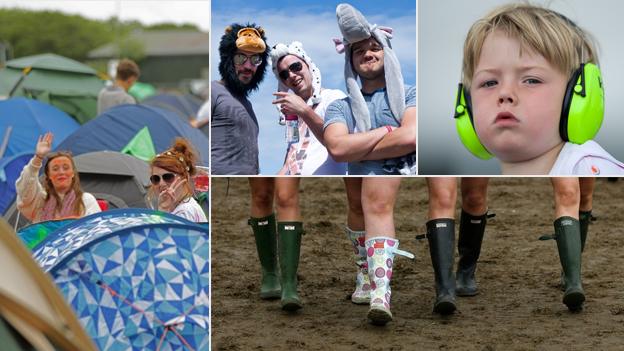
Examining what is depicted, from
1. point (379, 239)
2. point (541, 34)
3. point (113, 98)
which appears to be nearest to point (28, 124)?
point (113, 98)

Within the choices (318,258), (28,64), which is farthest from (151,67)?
(318,258)

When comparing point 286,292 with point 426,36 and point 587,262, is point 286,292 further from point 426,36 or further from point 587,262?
point 587,262

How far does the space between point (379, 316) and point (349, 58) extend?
1086 millimetres

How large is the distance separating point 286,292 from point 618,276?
2101 mm

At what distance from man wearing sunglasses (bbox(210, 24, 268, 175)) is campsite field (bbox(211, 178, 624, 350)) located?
2.61ft

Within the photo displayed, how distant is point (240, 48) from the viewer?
5.00 metres

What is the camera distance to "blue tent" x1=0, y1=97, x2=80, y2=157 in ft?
34.6

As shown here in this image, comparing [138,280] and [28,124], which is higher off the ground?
[28,124]

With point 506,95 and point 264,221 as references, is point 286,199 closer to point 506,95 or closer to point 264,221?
point 264,221

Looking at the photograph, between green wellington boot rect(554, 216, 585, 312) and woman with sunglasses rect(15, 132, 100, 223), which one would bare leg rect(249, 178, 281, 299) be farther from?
green wellington boot rect(554, 216, 585, 312)

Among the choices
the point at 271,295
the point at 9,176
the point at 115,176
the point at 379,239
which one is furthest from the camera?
the point at 9,176

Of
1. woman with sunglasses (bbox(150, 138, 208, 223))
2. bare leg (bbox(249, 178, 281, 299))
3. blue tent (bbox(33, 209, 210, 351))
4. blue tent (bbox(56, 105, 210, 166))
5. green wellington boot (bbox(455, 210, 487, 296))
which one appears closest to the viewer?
blue tent (bbox(33, 209, 210, 351))

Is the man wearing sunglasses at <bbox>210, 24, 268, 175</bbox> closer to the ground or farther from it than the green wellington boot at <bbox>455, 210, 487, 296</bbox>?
farther from it

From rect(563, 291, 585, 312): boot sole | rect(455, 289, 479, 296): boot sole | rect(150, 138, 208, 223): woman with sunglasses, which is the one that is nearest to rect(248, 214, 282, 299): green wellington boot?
rect(150, 138, 208, 223): woman with sunglasses
